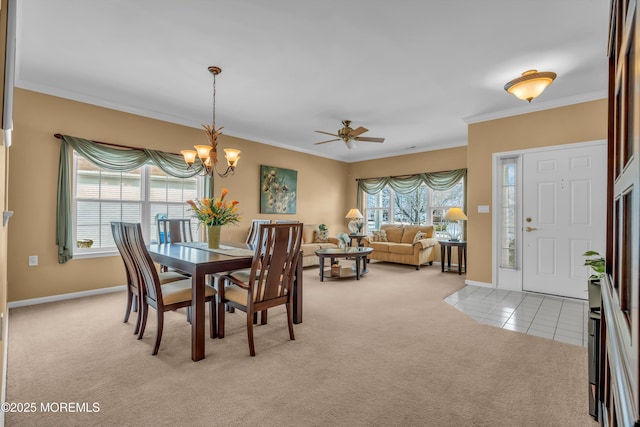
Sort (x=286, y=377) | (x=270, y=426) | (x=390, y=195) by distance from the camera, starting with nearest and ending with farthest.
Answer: (x=270, y=426) → (x=286, y=377) → (x=390, y=195)

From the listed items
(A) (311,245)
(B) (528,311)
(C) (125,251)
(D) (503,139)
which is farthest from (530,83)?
(A) (311,245)

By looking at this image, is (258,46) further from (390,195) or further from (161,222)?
(390,195)

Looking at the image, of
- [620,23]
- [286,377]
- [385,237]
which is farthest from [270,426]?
[385,237]

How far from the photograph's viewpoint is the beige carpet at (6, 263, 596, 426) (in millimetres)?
1749

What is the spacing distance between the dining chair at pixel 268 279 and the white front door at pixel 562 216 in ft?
11.7

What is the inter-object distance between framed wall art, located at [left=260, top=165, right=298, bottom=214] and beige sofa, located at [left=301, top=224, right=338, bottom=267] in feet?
1.89

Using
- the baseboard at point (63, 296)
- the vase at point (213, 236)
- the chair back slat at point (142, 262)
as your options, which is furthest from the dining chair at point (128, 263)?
the baseboard at point (63, 296)

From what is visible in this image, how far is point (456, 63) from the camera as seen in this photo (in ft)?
10.5

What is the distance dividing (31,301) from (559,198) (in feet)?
22.4

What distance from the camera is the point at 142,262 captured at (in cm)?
251

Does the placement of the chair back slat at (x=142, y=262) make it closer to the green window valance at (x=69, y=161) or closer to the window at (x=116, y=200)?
the green window valance at (x=69, y=161)

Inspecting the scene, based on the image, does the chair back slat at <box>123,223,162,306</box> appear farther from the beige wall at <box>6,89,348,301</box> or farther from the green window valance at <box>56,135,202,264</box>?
the beige wall at <box>6,89,348,301</box>

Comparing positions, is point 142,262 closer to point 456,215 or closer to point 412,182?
point 456,215

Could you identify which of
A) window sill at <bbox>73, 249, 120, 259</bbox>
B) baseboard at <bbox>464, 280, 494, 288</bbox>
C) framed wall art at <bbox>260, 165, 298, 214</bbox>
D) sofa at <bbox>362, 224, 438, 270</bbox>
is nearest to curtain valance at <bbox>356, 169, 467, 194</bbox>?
sofa at <bbox>362, 224, 438, 270</bbox>
